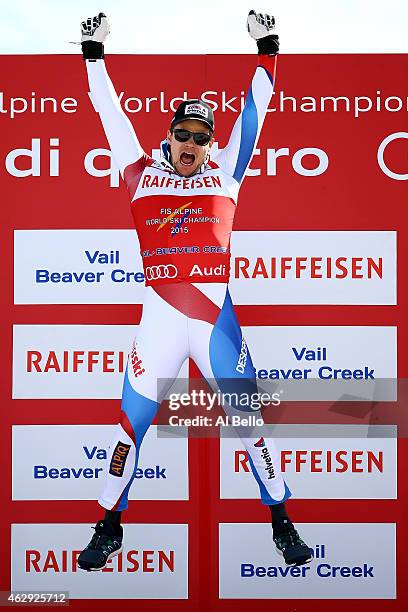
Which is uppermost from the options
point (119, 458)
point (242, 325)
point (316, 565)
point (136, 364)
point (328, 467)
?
point (242, 325)

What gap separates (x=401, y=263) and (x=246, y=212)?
0.79 meters

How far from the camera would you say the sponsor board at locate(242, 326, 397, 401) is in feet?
12.3

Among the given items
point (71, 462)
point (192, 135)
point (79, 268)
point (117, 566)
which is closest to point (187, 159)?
point (192, 135)

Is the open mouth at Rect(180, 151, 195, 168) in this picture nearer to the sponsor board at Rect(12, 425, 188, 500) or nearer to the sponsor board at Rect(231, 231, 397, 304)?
the sponsor board at Rect(231, 231, 397, 304)

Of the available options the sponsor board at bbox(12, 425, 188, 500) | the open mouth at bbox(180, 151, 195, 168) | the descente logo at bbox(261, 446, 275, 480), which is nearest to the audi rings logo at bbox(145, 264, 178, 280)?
the open mouth at bbox(180, 151, 195, 168)

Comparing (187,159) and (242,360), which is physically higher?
(187,159)

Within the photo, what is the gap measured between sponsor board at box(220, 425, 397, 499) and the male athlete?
495 mm

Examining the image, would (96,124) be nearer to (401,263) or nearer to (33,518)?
(401,263)

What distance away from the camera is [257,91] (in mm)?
3271
